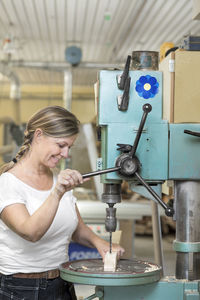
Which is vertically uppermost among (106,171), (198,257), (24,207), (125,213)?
(106,171)

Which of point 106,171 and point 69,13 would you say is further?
point 69,13

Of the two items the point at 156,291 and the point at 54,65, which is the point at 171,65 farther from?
the point at 54,65

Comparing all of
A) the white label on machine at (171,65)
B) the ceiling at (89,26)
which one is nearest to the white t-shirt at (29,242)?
the white label on machine at (171,65)

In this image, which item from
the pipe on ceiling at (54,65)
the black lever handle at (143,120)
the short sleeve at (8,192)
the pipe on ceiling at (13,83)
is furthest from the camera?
the pipe on ceiling at (13,83)

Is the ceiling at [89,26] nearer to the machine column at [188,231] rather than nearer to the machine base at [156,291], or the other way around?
the machine column at [188,231]

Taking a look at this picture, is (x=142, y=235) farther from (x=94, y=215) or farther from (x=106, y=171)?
(x=106, y=171)

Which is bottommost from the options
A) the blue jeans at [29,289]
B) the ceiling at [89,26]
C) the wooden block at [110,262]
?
the blue jeans at [29,289]

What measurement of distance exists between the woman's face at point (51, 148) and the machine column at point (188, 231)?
0.47 meters

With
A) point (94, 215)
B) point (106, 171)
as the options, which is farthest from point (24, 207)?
point (94, 215)

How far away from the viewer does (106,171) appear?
130cm

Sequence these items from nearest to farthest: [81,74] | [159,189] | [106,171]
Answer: [106,171] → [159,189] → [81,74]

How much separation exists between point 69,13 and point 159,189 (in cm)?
358

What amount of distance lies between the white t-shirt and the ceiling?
2.40 metres

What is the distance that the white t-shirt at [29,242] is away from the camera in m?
1.60
